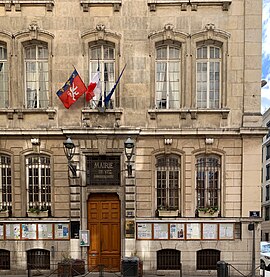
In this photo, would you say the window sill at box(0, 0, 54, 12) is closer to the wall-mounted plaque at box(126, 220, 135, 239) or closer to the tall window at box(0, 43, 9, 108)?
the tall window at box(0, 43, 9, 108)

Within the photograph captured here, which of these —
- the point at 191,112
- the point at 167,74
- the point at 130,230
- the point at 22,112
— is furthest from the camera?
the point at 167,74

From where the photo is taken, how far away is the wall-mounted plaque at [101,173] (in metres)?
13.3

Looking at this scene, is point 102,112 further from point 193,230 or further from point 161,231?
point 193,230

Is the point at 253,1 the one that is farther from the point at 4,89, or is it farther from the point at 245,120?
the point at 4,89

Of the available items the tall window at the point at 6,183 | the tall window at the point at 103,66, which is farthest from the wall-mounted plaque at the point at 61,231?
the tall window at the point at 103,66

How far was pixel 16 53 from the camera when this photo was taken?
13203 millimetres

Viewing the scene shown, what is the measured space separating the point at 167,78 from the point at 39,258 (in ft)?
33.6

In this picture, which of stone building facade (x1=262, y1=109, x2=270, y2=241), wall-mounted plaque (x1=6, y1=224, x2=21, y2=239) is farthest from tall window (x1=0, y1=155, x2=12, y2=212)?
stone building facade (x1=262, y1=109, x2=270, y2=241)

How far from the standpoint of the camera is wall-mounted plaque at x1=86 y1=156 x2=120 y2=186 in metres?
13.3

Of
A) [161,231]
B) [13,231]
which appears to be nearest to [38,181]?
[13,231]

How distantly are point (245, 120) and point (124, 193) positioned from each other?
640cm

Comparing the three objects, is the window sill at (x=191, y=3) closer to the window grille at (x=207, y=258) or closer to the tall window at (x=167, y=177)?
the tall window at (x=167, y=177)

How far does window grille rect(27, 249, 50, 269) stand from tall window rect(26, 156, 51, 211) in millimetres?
2053

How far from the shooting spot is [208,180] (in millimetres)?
13367
